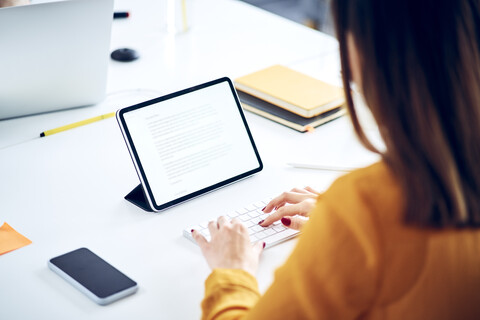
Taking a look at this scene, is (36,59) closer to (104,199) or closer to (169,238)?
(104,199)

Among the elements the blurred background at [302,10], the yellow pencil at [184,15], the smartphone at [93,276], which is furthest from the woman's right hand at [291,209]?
the blurred background at [302,10]

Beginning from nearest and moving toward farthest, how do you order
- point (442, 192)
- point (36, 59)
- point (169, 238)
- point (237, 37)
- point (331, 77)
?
point (442, 192)
point (169, 238)
point (36, 59)
point (331, 77)
point (237, 37)

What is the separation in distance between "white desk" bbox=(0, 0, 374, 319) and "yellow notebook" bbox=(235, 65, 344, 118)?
6 cm

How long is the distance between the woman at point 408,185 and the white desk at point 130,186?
0.38 meters

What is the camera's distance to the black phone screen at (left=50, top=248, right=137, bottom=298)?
1068 millimetres

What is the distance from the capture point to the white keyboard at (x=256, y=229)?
3.98 feet

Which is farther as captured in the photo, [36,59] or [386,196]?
[36,59]

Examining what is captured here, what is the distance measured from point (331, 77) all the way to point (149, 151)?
2.72ft

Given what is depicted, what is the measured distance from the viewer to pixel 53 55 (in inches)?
62.5

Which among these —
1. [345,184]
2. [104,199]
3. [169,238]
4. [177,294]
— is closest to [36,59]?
[104,199]

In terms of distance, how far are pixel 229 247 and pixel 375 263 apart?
423 mm

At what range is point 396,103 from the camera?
2.34 feet

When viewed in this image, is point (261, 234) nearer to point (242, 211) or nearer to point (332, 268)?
point (242, 211)

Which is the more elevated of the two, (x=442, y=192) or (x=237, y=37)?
(x=442, y=192)
